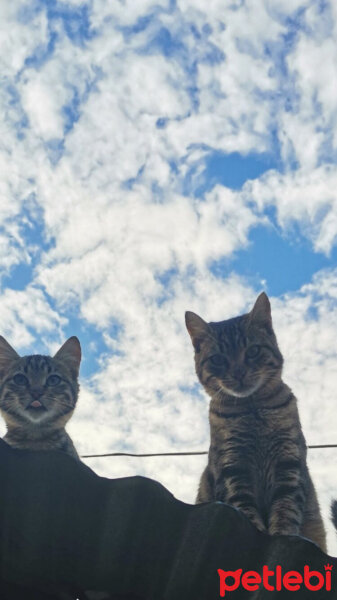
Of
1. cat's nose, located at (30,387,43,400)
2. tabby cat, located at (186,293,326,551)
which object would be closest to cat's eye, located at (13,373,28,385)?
cat's nose, located at (30,387,43,400)

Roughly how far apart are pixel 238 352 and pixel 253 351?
0.47 feet

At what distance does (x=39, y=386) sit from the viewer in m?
5.37

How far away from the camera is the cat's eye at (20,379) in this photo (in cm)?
542

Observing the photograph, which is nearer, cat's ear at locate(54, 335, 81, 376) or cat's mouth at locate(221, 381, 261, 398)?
cat's mouth at locate(221, 381, 261, 398)

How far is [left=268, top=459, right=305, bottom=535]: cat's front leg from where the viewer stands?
433cm

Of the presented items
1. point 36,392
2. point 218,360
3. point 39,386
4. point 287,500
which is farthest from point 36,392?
point 287,500

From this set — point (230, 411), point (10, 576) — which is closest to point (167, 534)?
point (10, 576)

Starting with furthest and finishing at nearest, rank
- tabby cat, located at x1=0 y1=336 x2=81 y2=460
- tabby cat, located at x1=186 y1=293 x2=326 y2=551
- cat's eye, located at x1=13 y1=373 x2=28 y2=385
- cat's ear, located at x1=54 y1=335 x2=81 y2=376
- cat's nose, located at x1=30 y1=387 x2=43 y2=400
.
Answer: cat's ear, located at x1=54 y1=335 x2=81 y2=376 < cat's eye, located at x1=13 y1=373 x2=28 y2=385 < cat's nose, located at x1=30 y1=387 x2=43 y2=400 < tabby cat, located at x1=0 y1=336 x2=81 y2=460 < tabby cat, located at x1=186 y1=293 x2=326 y2=551

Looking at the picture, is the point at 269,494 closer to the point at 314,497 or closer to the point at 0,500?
the point at 314,497

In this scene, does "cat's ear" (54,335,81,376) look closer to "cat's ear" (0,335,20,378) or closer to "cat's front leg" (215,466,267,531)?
"cat's ear" (0,335,20,378)

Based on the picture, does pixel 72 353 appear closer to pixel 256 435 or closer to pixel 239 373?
pixel 239 373

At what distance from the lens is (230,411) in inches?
205

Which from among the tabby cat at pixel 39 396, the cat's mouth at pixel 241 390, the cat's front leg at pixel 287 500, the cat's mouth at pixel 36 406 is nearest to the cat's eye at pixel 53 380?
the tabby cat at pixel 39 396

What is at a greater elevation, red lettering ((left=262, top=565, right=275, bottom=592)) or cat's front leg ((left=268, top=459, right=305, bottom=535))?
cat's front leg ((left=268, top=459, right=305, bottom=535))
